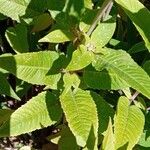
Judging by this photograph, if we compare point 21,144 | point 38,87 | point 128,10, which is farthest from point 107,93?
point 128,10

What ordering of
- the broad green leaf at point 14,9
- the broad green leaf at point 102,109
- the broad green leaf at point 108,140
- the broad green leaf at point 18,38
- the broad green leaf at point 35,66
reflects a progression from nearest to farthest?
1. the broad green leaf at point 108,140
2. the broad green leaf at point 35,66
3. the broad green leaf at point 102,109
4. the broad green leaf at point 14,9
5. the broad green leaf at point 18,38

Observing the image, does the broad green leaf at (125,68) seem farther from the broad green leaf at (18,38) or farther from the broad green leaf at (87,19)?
the broad green leaf at (18,38)

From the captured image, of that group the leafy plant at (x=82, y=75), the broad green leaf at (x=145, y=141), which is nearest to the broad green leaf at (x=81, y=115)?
the leafy plant at (x=82, y=75)

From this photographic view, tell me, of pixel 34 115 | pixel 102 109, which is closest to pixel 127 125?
pixel 102 109

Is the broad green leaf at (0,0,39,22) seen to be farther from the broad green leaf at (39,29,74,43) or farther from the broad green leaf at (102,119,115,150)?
the broad green leaf at (102,119,115,150)

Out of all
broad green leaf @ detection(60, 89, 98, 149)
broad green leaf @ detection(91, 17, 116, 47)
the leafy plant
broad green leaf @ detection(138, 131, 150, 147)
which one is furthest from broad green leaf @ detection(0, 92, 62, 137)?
broad green leaf @ detection(138, 131, 150, 147)

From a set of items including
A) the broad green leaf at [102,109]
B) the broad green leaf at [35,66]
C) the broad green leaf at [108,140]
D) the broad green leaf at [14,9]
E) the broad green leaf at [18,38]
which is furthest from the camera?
the broad green leaf at [18,38]

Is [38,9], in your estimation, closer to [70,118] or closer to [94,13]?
[94,13]
